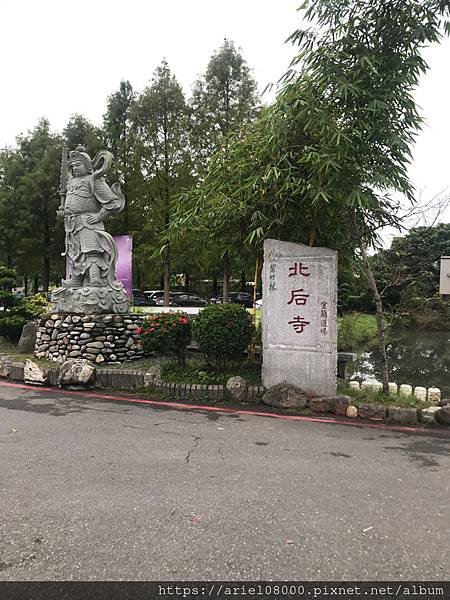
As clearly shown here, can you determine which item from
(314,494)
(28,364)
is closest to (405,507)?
(314,494)

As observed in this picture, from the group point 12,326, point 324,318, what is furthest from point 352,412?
point 12,326

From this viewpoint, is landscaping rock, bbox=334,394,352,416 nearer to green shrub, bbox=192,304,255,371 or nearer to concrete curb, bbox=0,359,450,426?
concrete curb, bbox=0,359,450,426

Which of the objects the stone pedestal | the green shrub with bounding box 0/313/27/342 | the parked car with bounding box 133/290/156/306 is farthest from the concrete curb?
the parked car with bounding box 133/290/156/306

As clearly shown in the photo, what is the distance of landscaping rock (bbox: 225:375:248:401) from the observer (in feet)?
20.3

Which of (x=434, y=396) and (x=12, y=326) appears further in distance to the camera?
(x=12, y=326)

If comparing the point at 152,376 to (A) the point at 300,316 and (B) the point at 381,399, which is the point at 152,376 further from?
(B) the point at 381,399

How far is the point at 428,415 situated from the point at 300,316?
6.72ft

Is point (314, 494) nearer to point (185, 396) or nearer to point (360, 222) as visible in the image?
point (185, 396)

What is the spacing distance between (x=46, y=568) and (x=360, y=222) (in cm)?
566

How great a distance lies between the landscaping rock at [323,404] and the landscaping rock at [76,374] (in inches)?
144

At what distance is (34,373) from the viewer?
738 centimetres

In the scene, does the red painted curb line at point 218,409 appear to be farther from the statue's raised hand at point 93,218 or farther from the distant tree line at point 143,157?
the distant tree line at point 143,157

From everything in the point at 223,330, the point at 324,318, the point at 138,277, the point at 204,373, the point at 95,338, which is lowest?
the point at 204,373

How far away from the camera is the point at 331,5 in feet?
17.4
